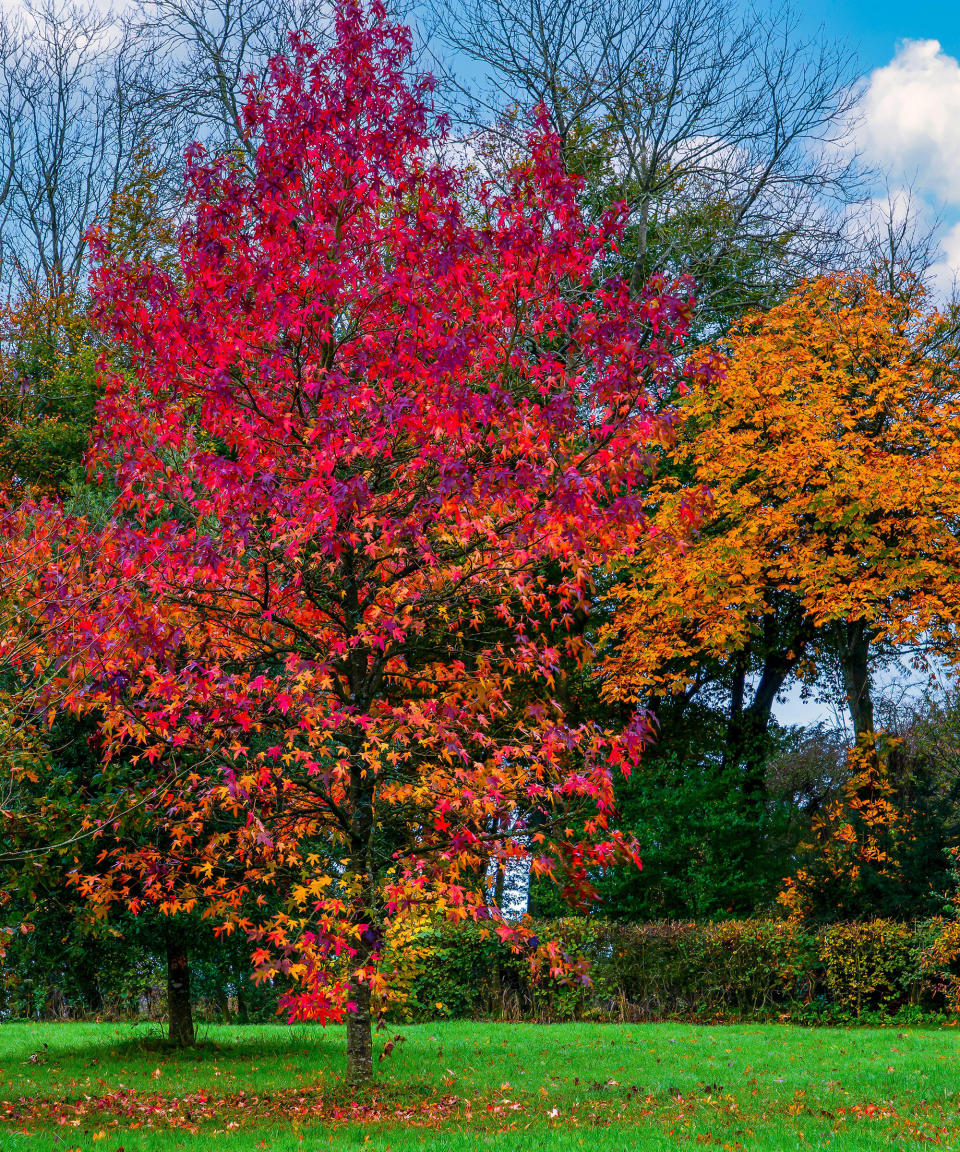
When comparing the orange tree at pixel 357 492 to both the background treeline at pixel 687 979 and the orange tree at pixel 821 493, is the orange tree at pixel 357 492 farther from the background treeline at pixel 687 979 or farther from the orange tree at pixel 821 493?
the orange tree at pixel 821 493

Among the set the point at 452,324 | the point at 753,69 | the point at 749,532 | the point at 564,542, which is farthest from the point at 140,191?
the point at 564,542

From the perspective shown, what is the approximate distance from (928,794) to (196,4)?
20.4 metres

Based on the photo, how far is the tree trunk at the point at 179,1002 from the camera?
1163 cm

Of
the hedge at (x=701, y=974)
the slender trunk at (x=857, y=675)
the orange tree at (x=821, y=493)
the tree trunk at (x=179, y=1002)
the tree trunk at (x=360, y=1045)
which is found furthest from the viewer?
the slender trunk at (x=857, y=675)

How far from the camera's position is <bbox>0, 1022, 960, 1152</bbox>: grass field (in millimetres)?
6684

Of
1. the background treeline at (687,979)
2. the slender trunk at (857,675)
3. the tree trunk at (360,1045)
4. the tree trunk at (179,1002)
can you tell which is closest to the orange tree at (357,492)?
the tree trunk at (360,1045)

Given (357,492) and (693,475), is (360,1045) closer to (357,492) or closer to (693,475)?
(357,492)

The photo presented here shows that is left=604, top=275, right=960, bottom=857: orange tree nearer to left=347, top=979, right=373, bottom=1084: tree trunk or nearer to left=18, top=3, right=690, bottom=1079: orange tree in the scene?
left=18, top=3, right=690, bottom=1079: orange tree

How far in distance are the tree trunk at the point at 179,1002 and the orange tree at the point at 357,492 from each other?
3.48m

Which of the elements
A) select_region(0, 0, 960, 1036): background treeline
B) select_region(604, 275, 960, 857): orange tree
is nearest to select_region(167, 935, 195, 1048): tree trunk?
select_region(0, 0, 960, 1036): background treeline

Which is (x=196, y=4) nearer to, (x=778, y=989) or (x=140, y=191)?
(x=140, y=191)

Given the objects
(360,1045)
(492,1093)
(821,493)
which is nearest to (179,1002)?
(360,1045)

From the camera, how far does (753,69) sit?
782 inches

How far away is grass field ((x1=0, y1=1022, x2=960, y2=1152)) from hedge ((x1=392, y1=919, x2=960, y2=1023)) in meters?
2.31
